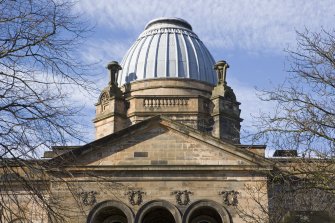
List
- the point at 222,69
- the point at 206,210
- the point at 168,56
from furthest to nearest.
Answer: the point at 168,56 → the point at 222,69 → the point at 206,210

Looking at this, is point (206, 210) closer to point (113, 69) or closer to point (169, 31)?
point (113, 69)

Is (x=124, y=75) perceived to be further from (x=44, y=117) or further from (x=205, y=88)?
(x=44, y=117)

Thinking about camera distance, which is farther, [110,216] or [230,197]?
[110,216]

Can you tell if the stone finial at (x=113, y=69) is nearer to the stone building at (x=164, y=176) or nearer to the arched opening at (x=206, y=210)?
the stone building at (x=164, y=176)

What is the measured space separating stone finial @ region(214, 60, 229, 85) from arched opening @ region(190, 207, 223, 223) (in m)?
7.82

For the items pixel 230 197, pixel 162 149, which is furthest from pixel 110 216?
pixel 230 197

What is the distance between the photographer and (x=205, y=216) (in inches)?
838

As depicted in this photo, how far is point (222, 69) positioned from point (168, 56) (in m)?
4.37

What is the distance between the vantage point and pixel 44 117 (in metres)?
8.46

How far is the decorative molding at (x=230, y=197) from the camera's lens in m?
19.7

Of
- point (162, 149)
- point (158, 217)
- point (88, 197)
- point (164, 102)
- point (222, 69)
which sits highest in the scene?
point (222, 69)

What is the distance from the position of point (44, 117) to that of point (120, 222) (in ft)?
45.1

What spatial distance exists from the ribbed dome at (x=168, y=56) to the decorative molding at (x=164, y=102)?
308 cm

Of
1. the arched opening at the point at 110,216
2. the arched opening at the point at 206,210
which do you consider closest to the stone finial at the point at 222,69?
the arched opening at the point at 206,210
